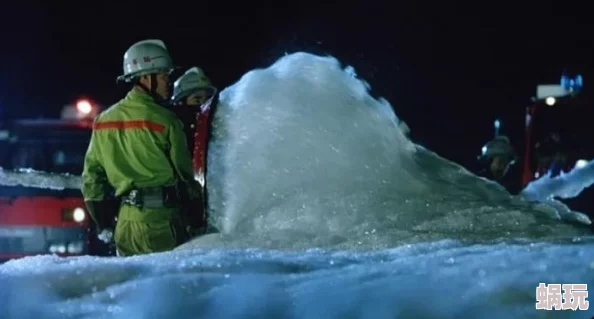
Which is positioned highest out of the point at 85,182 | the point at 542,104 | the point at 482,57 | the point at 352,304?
the point at 482,57

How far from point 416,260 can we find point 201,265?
2.25 feet

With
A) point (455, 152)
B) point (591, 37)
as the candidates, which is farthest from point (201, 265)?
point (591, 37)

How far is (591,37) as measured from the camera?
33.1 m

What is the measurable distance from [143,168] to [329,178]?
90cm

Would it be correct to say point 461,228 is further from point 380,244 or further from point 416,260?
point 416,260

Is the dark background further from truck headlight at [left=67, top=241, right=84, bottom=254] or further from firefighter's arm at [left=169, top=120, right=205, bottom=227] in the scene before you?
firefighter's arm at [left=169, top=120, right=205, bottom=227]

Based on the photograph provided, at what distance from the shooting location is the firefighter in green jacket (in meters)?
5.87

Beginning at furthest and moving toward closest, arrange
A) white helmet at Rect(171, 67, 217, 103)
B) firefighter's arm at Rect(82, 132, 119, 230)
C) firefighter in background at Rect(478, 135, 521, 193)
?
1. firefighter in background at Rect(478, 135, 521, 193)
2. white helmet at Rect(171, 67, 217, 103)
3. firefighter's arm at Rect(82, 132, 119, 230)

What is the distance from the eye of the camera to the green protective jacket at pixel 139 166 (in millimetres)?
5863

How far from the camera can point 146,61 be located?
20.0ft

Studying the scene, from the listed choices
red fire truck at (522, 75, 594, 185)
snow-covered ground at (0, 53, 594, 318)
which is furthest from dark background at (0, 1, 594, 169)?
snow-covered ground at (0, 53, 594, 318)

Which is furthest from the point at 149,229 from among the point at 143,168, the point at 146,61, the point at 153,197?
the point at 146,61

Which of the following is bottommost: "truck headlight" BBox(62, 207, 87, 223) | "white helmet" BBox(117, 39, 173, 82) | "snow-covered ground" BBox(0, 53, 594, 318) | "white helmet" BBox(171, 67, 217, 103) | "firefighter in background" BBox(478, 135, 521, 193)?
"snow-covered ground" BBox(0, 53, 594, 318)

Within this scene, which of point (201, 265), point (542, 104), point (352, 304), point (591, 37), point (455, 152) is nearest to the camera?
point (352, 304)
